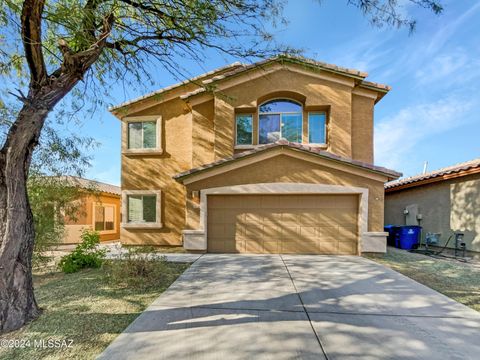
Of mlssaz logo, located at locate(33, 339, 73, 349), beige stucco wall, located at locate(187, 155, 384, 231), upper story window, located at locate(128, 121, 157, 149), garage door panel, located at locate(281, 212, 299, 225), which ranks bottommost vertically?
mlssaz logo, located at locate(33, 339, 73, 349)

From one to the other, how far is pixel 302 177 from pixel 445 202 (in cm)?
688

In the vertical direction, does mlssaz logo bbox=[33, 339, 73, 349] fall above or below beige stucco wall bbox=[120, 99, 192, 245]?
below

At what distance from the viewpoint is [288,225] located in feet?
31.5

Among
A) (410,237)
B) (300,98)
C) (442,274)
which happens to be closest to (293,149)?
(300,98)

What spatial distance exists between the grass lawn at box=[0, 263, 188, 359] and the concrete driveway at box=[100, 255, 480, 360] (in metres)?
0.31

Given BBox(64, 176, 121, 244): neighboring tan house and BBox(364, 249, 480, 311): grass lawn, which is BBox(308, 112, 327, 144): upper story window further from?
BBox(64, 176, 121, 244): neighboring tan house

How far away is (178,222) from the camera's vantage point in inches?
464

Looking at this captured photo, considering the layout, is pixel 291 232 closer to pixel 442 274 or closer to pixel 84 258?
pixel 442 274

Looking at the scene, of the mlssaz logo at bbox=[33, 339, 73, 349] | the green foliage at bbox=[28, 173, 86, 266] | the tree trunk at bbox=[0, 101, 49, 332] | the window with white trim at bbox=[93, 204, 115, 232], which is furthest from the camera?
the window with white trim at bbox=[93, 204, 115, 232]

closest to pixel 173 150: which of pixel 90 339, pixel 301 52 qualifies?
pixel 301 52

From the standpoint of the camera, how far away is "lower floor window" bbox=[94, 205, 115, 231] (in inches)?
608

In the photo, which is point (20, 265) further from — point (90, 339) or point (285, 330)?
point (285, 330)

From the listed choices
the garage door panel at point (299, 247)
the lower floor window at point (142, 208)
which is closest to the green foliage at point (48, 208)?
the lower floor window at point (142, 208)

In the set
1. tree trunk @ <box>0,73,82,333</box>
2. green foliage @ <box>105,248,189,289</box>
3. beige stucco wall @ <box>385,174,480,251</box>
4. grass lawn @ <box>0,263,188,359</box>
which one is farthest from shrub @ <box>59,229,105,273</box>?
beige stucco wall @ <box>385,174,480,251</box>
